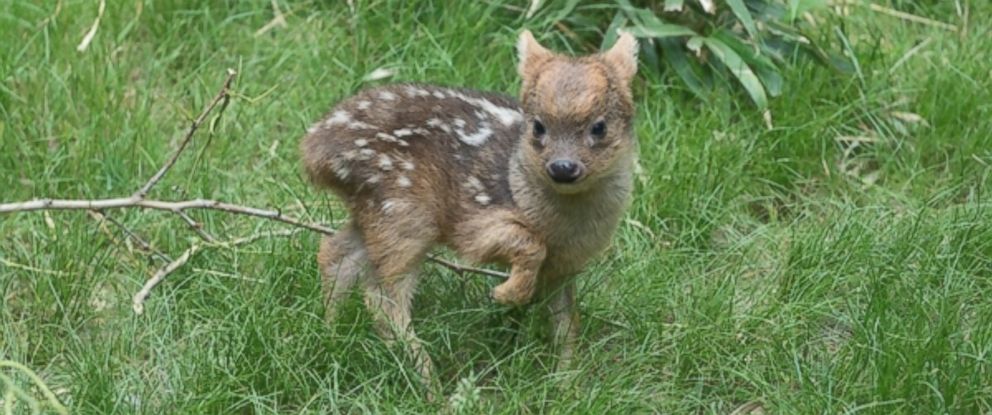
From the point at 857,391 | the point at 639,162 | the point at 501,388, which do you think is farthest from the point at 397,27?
the point at 857,391

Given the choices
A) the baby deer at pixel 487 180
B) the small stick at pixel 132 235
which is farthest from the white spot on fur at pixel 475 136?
the small stick at pixel 132 235

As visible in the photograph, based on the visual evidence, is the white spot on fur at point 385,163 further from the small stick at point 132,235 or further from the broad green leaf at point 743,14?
the broad green leaf at point 743,14

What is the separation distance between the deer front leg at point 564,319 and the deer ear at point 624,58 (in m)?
0.61

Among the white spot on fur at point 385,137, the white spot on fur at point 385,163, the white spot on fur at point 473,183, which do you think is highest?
the white spot on fur at point 385,137

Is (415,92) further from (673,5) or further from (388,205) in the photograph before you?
(673,5)

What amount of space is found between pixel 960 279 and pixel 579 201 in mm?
1166

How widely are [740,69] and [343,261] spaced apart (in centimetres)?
178

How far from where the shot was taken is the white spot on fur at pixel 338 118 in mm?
5102

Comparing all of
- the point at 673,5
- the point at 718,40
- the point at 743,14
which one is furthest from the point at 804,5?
the point at 673,5

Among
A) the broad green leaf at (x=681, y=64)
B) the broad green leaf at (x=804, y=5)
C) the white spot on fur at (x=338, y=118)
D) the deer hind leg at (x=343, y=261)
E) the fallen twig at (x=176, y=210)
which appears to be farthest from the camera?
the broad green leaf at (x=681, y=64)

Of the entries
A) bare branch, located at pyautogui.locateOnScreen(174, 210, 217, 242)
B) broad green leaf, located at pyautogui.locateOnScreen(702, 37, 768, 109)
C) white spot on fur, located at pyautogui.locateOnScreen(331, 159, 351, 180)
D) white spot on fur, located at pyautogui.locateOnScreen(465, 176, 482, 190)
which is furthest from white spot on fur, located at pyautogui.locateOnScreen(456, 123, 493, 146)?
broad green leaf, located at pyautogui.locateOnScreen(702, 37, 768, 109)

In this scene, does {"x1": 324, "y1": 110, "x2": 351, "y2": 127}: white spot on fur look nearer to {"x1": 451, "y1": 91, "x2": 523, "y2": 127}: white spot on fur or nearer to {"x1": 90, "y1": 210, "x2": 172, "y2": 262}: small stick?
{"x1": 451, "y1": 91, "x2": 523, "y2": 127}: white spot on fur

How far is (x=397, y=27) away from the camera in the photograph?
21.8 ft

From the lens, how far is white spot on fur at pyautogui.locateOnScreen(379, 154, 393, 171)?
499 centimetres
